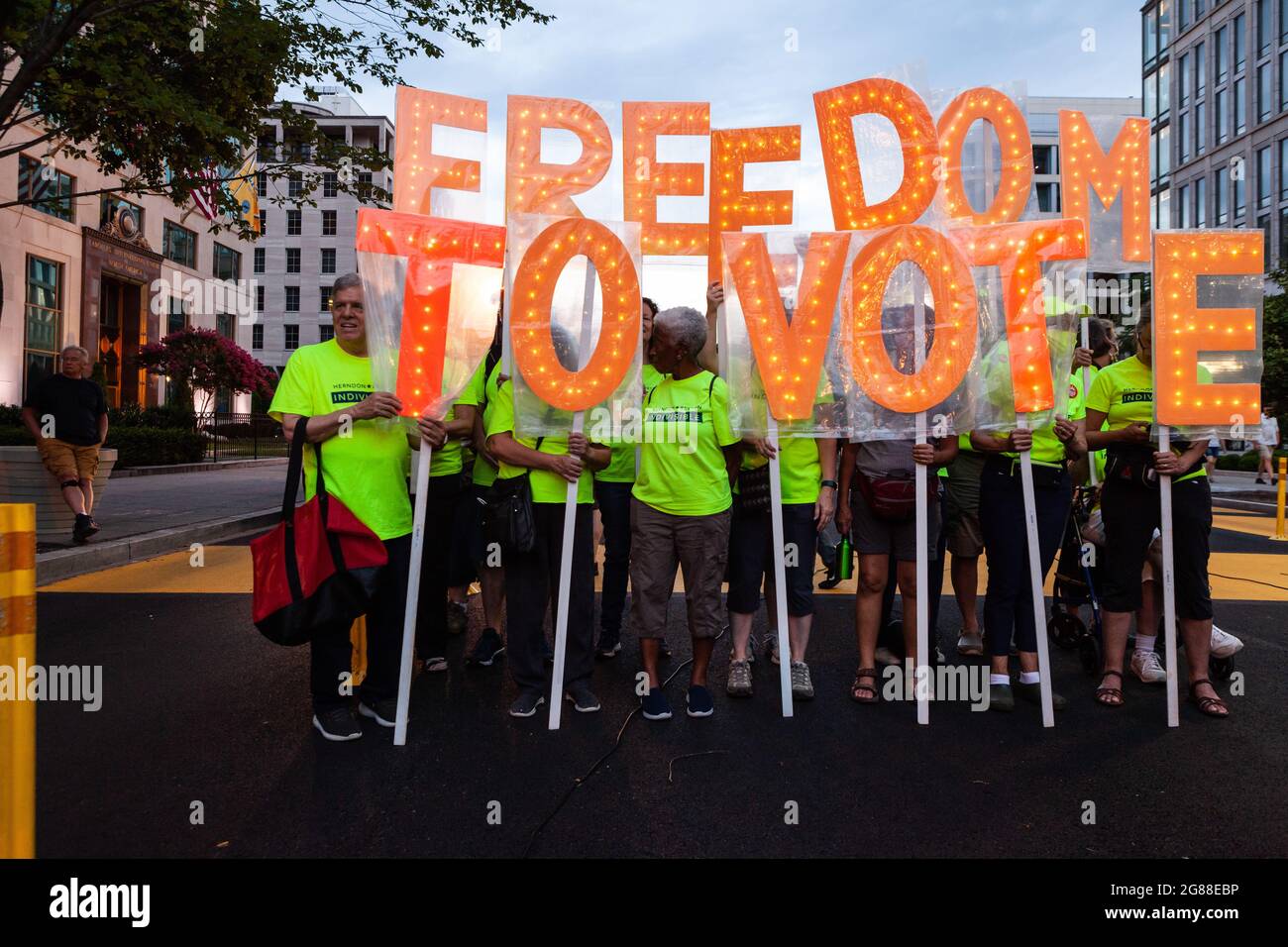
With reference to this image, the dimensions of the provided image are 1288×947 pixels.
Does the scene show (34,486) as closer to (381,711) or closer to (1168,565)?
(381,711)

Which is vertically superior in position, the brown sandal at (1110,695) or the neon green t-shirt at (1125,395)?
the neon green t-shirt at (1125,395)

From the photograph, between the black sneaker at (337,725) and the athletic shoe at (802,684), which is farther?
the athletic shoe at (802,684)

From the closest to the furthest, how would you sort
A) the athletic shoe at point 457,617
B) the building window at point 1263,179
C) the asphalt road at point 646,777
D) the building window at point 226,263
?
the asphalt road at point 646,777 → the athletic shoe at point 457,617 → the building window at point 226,263 → the building window at point 1263,179

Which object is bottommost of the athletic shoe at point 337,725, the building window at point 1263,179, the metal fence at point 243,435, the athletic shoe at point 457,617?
the athletic shoe at point 337,725

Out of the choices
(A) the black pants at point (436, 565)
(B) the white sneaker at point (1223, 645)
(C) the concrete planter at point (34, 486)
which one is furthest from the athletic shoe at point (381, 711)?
(C) the concrete planter at point (34, 486)

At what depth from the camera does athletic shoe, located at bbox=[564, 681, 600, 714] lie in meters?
4.20

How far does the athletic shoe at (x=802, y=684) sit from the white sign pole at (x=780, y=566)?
0.09 meters

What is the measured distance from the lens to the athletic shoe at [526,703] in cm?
408

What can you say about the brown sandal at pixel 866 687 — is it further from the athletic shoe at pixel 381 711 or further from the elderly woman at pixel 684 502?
the athletic shoe at pixel 381 711

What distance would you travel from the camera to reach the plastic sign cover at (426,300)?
12.8ft

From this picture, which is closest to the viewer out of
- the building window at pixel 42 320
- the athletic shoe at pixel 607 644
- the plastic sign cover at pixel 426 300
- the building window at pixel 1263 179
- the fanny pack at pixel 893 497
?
the plastic sign cover at pixel 426 300

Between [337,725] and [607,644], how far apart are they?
6.13 ft
